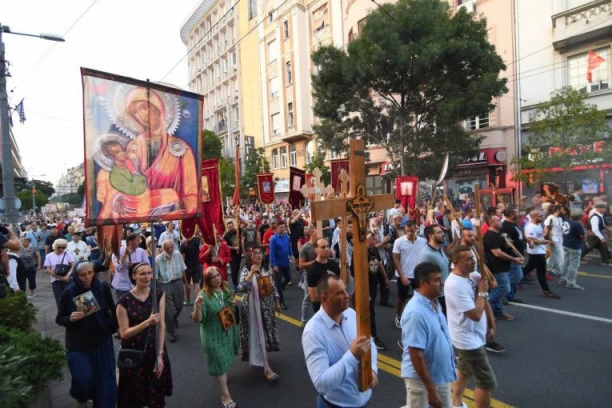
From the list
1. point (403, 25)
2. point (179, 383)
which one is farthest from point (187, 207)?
point (403, 25)

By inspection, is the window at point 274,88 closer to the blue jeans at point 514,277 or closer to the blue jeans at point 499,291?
the blue jeans at point 514,277

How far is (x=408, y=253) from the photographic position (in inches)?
248

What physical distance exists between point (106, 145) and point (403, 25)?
15.0m

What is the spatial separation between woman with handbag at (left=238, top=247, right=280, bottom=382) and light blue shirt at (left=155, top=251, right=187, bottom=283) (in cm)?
208

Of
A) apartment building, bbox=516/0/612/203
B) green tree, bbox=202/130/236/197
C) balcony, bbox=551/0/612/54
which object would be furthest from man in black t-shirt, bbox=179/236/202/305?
green tree, bbox=202/130/236/197

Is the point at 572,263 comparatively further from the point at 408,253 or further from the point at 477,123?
the point at 477,123

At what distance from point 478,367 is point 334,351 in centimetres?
167

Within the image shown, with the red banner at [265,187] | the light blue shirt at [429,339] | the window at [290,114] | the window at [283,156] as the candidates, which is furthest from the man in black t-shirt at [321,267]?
the window at [283,156]

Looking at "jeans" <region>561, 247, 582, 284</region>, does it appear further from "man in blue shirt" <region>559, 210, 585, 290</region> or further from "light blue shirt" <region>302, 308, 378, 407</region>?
"light blue shirt" <region>302, 308, 378, 407</region>

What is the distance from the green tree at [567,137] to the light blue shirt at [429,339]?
14644 mm

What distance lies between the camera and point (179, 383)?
4.77 m

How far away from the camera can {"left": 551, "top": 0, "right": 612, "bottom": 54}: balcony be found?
1733cm

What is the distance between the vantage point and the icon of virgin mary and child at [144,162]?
3324 mm

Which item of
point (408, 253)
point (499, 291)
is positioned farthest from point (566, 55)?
point (408, 253)
